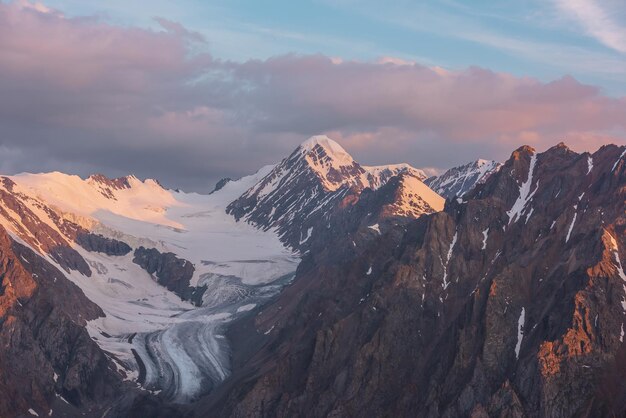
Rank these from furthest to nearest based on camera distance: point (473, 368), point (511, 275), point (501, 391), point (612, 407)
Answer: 1. point (511, 275)
2. point (473, 368)
3. point (501, 391)
4. point (612, 407)

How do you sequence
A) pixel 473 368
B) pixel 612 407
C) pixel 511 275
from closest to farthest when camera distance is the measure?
pixel 612 407 < pixel 473 368 < pixel 511 275

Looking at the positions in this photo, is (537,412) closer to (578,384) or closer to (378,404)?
(578,384)

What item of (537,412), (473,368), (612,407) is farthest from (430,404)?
(612,407)

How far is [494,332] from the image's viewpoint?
189250mm

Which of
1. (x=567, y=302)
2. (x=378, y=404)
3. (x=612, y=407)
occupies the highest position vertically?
Answer: (x=567, y=302)

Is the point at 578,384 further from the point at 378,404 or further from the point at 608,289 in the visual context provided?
the point at 378,404

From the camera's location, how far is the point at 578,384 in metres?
170

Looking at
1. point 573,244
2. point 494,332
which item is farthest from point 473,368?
point 573,244

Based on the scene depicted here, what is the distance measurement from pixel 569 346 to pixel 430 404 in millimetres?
27261

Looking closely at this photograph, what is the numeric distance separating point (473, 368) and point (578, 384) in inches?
828

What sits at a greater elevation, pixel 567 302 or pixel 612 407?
pixel 567 302

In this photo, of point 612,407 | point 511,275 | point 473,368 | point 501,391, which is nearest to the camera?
point 612,407

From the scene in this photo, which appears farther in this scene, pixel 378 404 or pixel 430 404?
pixel 378 404

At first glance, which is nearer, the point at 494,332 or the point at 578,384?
the point at 578,384
